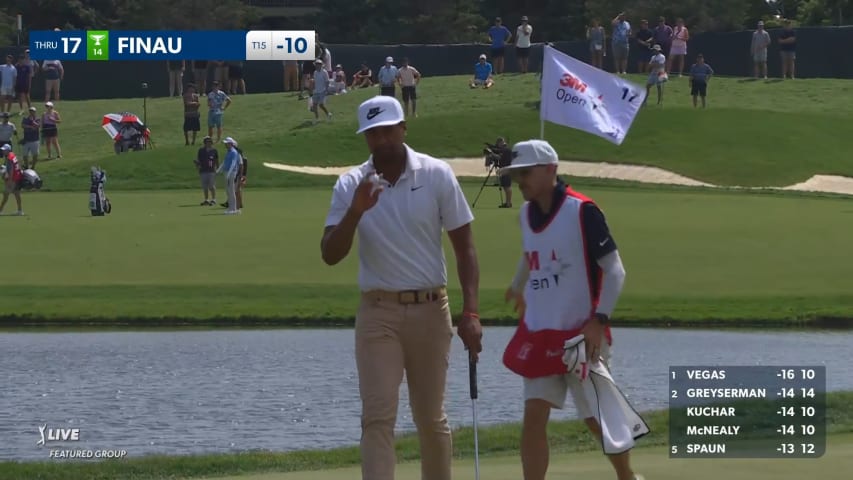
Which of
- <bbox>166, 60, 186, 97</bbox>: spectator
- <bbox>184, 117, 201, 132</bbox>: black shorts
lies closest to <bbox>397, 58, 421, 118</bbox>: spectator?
<bbox>184, 117, 201, 132</bbox>: black shorts

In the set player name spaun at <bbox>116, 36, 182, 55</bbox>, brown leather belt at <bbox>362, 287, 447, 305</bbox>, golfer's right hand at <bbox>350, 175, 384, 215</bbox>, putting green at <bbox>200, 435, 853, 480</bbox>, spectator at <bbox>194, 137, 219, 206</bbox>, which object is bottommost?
spectator at <bbox>194, 137, 219, 206</bbox>

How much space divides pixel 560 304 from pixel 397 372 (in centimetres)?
91

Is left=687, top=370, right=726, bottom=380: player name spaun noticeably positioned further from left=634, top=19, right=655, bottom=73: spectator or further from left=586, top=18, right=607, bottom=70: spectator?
left=634, top=19, right=655, bottom=73: spectator

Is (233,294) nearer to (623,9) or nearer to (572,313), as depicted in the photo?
(572,313)

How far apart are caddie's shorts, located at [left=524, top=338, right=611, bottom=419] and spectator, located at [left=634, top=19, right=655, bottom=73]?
51.1m

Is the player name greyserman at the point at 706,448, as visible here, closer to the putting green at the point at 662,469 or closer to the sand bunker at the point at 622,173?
the putting green at the point at 662,469

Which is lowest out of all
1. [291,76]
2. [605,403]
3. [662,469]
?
[662,469]

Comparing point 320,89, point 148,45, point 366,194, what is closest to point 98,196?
point 320,89

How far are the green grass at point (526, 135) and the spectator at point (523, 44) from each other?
1207mm

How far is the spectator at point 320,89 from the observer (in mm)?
55375

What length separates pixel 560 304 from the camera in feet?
29.2

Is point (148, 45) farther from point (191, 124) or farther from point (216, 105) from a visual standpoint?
point (216, 105)

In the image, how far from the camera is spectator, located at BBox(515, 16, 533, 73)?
59.5m

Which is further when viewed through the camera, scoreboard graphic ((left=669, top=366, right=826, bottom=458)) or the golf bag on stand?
the golf bag on stand
